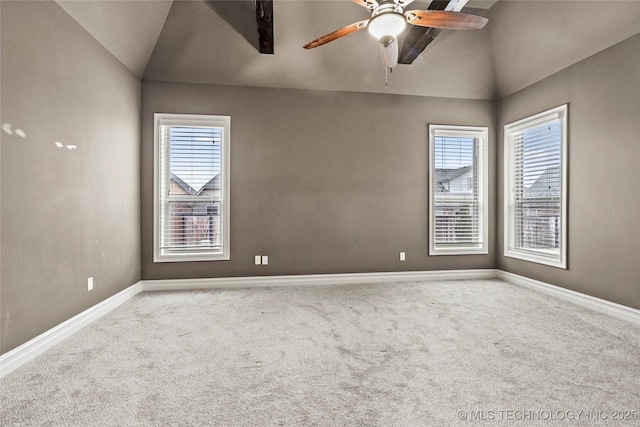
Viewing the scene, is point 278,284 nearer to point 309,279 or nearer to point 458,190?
point 309,279

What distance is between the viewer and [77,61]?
2.79 meters

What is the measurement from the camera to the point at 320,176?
4.41 m

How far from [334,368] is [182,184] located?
315cm

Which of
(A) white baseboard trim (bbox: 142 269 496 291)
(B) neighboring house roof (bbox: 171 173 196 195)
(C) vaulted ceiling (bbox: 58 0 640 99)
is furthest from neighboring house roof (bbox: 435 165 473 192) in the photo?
(B) neighboring house roof (bbox: 171 173 196 195)

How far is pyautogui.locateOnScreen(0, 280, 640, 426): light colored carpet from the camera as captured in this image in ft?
5.45

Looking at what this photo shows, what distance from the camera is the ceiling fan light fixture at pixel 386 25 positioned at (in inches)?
84.7

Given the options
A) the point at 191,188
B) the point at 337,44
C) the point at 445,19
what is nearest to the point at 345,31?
the point at 445,19

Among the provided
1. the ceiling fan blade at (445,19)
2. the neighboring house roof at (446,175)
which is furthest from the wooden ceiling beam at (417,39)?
the neighboring house roof at (446,175)

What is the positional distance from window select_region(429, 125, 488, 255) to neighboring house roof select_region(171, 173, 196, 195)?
134 inches

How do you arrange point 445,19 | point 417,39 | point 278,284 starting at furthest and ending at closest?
point 278,284 → point 417,39 → point 445,19

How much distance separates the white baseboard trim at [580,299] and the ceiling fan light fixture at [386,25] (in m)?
3.42

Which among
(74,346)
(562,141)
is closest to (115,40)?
(74,346)

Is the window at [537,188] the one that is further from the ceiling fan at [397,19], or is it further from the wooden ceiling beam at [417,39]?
the ceiling fan at [397,19]

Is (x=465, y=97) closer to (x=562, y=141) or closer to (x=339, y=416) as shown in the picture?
(x=562, y=141)
